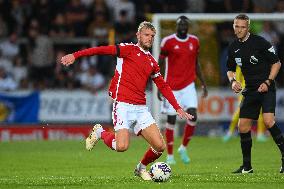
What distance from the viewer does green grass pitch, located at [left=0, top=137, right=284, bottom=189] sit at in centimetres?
1246

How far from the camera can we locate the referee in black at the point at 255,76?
14000mm

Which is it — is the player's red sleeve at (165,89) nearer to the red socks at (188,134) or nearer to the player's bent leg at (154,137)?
the player's bent leg at (154,137)

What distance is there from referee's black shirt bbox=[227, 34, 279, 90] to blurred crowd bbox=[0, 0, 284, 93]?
434 inches

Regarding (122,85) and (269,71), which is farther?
(269,71)

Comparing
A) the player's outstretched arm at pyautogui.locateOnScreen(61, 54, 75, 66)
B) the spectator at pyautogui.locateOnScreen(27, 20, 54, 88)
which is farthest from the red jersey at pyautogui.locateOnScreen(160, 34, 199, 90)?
the spectator at pyautogui.locateOnScreen(27, 20, 54, 88)

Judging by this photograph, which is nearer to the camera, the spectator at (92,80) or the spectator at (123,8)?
the spectator at (92,80)

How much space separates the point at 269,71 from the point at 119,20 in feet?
42.3

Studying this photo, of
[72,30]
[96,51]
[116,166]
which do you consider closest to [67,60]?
[96,51]

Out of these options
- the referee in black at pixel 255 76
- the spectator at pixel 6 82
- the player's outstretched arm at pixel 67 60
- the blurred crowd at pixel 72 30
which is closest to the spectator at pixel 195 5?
the blurred crowd at pixel 72 30

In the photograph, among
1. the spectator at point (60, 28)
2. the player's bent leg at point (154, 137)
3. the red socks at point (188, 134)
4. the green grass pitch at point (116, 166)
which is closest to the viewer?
the green grass pitch at point (116, 166)

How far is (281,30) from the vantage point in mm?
26016

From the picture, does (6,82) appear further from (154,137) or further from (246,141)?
(154,137)

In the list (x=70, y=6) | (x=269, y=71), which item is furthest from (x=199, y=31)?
(x=269, y=71)

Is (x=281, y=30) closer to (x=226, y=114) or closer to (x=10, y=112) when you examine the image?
(x=226, y=114)
